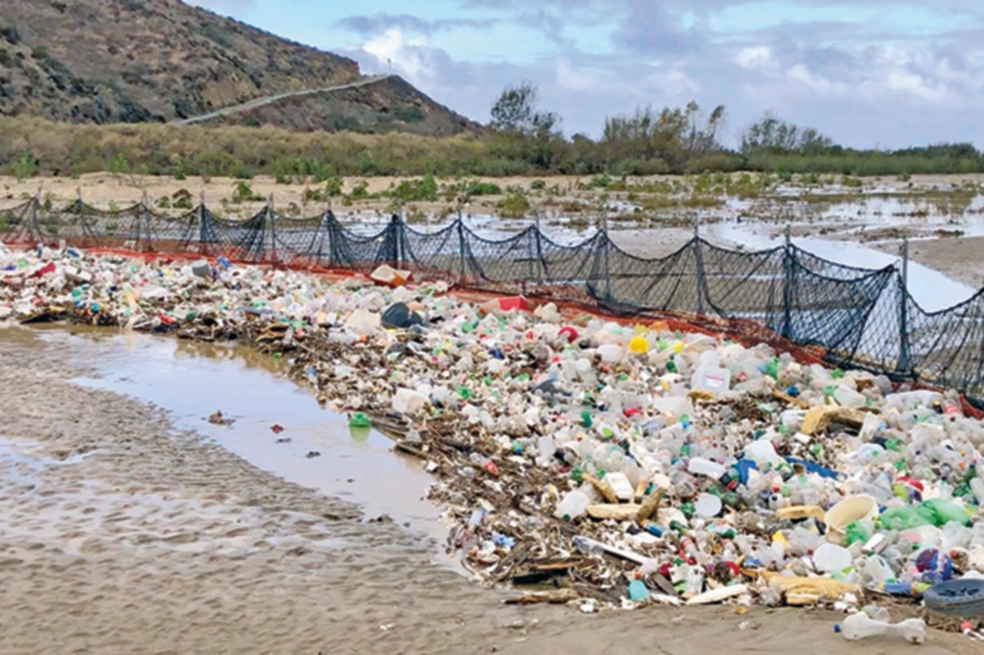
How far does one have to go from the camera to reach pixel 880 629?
4.01 meters

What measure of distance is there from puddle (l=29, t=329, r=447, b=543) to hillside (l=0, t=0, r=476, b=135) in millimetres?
37069

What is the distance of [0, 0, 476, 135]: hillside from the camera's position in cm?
4840

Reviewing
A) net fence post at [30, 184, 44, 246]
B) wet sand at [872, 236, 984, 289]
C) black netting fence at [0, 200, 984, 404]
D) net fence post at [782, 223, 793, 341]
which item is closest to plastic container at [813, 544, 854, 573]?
black netting fence at [0, 200, 984, 404]

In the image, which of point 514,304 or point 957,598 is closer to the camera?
point 957,598

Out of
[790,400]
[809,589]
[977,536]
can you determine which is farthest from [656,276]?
[809,589]

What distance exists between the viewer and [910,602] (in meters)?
4.44

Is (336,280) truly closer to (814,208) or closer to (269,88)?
(814,208)

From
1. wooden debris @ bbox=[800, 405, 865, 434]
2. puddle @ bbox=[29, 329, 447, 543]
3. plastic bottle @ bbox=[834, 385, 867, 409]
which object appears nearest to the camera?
puddle @ bbox=[29, 329, 447, 543]

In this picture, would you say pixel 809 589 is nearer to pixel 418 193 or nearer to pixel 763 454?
pixel 763 454

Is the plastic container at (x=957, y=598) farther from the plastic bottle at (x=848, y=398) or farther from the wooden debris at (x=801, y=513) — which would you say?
the plastic bottle at (x=848, y=398)

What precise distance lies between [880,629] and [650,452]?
8.09ft

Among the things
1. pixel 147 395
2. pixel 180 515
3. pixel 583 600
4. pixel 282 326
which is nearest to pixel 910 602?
pixel 583 600

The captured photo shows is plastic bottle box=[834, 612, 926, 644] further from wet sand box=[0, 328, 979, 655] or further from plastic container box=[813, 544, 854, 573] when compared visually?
plastic container box=[813, 544, 854, 573]

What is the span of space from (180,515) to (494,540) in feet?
5.56
